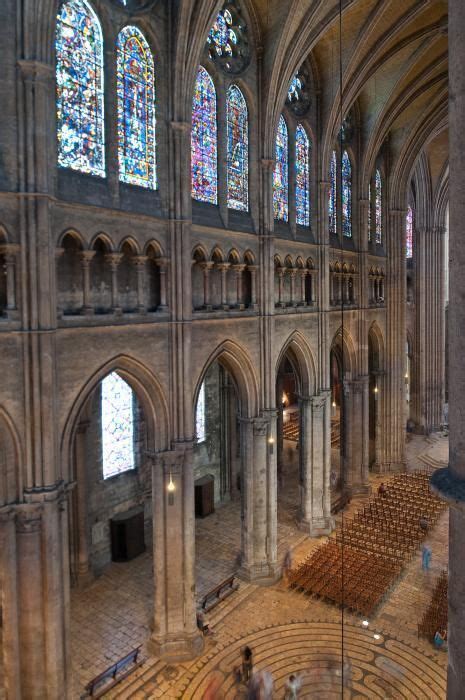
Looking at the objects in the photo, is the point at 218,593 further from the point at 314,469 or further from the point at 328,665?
the point at 314,469

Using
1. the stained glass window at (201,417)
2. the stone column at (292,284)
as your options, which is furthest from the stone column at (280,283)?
the stained glass window at (201,417)

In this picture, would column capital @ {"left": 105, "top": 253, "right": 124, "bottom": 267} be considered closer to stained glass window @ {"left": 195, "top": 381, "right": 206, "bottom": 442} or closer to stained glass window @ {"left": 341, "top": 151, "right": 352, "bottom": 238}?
stained glass window @ {"left": 195, "top": 381, "right": 206, "bottom": 442}

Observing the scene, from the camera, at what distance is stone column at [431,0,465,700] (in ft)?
13.4

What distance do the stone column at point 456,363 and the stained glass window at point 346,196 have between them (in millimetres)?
21841

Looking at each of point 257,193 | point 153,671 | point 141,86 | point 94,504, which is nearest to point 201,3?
point 141,86

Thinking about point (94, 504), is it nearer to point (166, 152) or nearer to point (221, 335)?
point (221, 335)

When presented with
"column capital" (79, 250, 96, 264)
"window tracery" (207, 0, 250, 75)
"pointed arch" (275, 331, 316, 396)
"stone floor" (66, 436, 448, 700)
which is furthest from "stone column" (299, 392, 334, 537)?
"window tracery" (207, 0, 250, 75)

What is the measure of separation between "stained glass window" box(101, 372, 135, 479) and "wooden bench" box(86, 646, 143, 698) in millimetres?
7000

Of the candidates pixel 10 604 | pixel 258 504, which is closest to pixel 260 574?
pixel 258 504

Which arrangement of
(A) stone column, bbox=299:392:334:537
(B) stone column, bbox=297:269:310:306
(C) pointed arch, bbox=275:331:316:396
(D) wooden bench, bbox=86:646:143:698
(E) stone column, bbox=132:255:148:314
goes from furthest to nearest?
(A) stone column, bbox=299:392:334:537 → (B) stone column, bbox=297:269:310:306 → (C) pointed arch, bbox=275:331:316:396 → (E) stone column, bbox=132:255:148:314 → (D) wooden bench, bbox=86:646:143:698

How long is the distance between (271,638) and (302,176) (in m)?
16.7

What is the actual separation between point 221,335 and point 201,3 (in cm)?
912

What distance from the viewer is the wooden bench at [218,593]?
54.6ft

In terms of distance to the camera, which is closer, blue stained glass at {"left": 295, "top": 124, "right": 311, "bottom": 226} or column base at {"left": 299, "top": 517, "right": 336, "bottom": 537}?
blue stained glass at {"left": 295, "top": 124, "right": 311, "bottom": 226}
